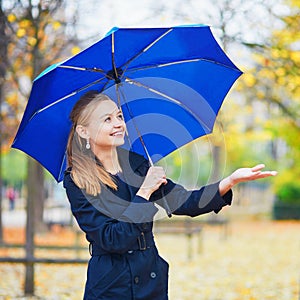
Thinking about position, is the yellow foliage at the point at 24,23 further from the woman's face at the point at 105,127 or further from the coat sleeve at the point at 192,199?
the coat sleeve at the point at 192,199

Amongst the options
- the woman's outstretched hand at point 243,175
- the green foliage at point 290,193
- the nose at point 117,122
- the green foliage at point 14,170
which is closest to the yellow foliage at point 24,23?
the nose at point 117,122

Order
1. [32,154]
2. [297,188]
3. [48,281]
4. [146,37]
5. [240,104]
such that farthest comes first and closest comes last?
1. [297,188]
2. [240,104]
3. [48,281]
4. [32,154]
5. [146,37]

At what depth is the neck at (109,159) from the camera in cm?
342

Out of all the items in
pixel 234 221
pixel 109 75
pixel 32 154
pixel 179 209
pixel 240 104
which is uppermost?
pixel 240 104

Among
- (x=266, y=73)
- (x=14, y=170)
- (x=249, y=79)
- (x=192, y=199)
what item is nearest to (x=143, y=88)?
(x=192, y=199)

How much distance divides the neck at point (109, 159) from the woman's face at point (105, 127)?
3 cm

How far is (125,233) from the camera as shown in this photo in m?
3.05

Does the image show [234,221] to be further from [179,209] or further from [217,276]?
[179,209]

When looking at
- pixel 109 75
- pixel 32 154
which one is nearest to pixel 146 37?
pixel 109 75

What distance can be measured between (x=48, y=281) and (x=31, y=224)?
1896mm

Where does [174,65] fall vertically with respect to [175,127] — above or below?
above

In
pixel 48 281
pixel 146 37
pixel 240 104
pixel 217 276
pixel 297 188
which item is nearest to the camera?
pixel 146 37

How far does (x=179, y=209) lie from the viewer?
3371 millimetres

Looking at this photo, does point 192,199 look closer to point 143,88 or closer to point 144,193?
point 144,193
